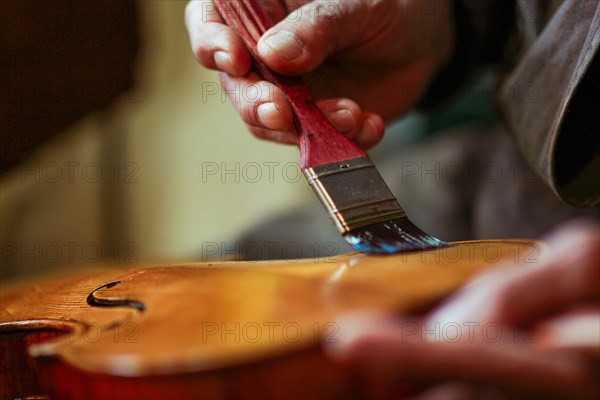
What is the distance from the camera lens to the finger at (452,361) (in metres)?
0.29

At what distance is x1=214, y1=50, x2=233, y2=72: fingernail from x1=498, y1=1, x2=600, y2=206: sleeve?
1.03ft

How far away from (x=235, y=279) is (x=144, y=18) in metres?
1.15

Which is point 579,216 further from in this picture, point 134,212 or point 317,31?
point 134,212

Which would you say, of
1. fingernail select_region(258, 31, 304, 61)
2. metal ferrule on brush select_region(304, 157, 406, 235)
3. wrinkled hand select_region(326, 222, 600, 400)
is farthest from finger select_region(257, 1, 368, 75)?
wrinkled hand select_region(326, 222, 600, 400)

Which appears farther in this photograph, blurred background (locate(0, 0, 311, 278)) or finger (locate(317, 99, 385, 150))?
blurred background (locate(0, 0, 311, 278))

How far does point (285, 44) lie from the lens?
62cm

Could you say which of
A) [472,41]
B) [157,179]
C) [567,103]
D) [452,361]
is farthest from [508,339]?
[157,179]

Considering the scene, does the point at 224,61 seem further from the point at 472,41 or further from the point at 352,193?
the point at 472,41

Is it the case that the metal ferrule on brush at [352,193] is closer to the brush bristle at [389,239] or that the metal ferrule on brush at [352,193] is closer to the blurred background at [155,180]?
the brush bristle at [389,239]

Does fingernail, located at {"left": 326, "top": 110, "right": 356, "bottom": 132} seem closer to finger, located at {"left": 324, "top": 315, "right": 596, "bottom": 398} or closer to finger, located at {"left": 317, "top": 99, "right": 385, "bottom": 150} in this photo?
finger, located at {"left": 317, "top": 99, "right": 385, "bottom": 150}

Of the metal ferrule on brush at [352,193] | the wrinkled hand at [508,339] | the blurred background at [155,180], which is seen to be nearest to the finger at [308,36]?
the metal ferrule on brush at [352,193]

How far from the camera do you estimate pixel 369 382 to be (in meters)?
0.32

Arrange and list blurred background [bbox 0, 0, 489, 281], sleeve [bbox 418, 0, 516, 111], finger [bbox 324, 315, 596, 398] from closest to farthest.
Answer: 1. finger [bbox 324, 315, 596, 398]
2. sleeve [bbox 418, 0, 516, 111]
3. blurred background [bbox 0, 0, 489, 281]

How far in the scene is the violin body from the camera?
12.5 inches
